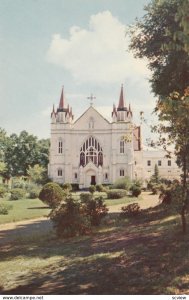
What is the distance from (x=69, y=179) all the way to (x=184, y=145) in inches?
2047

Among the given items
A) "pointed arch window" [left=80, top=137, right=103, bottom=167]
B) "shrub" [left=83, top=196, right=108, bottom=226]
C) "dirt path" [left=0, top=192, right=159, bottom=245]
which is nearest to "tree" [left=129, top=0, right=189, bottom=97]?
"shrub" [left=83, top=196, right=108, bottom=226]

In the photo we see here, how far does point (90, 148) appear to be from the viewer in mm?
66688

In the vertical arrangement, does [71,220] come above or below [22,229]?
above

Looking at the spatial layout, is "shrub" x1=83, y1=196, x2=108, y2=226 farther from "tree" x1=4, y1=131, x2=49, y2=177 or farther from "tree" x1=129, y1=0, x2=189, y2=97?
"tree" x1=4, y1=131, x2=49, y2=177

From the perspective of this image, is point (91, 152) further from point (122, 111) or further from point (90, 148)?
point (122, 111)

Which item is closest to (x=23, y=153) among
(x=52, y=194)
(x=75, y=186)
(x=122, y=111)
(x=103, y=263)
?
(x=75, y=186)

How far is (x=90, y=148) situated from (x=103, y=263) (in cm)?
5515

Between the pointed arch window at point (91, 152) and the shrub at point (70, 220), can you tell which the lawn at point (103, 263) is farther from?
the pointed arch window at point (91, 152)

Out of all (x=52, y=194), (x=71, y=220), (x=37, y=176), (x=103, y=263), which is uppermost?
(x=37, y=176)

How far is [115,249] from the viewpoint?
44.7 feet

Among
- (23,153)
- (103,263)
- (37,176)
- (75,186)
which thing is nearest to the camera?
(103,263)

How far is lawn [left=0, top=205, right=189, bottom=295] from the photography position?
369 inches

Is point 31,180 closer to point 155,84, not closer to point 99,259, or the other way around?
point 155,84

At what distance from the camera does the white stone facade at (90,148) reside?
65125mm
